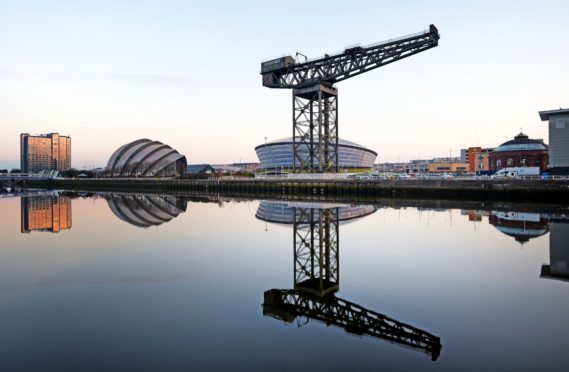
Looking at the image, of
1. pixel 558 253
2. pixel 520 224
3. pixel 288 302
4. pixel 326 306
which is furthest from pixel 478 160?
pixel 288 302

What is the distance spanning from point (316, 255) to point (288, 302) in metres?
5.27

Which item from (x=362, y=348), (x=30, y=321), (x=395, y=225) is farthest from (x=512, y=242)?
(x=30, y=321)

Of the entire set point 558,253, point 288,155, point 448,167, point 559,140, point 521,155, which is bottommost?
point 558,253

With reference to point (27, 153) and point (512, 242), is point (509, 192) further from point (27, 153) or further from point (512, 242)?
point (27, 153)

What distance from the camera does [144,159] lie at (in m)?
106

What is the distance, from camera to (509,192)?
33.6 meters

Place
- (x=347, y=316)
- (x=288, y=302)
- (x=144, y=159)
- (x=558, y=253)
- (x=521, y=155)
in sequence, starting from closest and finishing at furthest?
→ (x=347, y=316), (x=288, y=302), (x=558, y=253), (x=521, y=155), (x=144, y=159)

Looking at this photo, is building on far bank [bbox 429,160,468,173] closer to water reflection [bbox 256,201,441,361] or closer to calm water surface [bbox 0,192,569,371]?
calm water surface [bbox 0,192,569,371]

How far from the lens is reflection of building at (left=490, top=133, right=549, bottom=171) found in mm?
67500

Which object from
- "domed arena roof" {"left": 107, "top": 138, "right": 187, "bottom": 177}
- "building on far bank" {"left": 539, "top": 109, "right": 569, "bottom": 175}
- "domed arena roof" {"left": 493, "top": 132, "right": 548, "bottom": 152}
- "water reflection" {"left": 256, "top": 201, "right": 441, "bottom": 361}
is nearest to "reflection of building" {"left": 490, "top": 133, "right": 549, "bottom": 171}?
"domed arena roof" {"left": 493, "top": 132, "right": 548, "bottom": 152}

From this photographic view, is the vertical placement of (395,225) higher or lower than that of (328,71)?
lower

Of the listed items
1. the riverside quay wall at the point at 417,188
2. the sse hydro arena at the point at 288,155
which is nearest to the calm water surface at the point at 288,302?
the riverside quay wall at the point at 417,188

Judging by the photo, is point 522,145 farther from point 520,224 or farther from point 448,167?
point 448,167

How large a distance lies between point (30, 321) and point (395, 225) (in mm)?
16770
